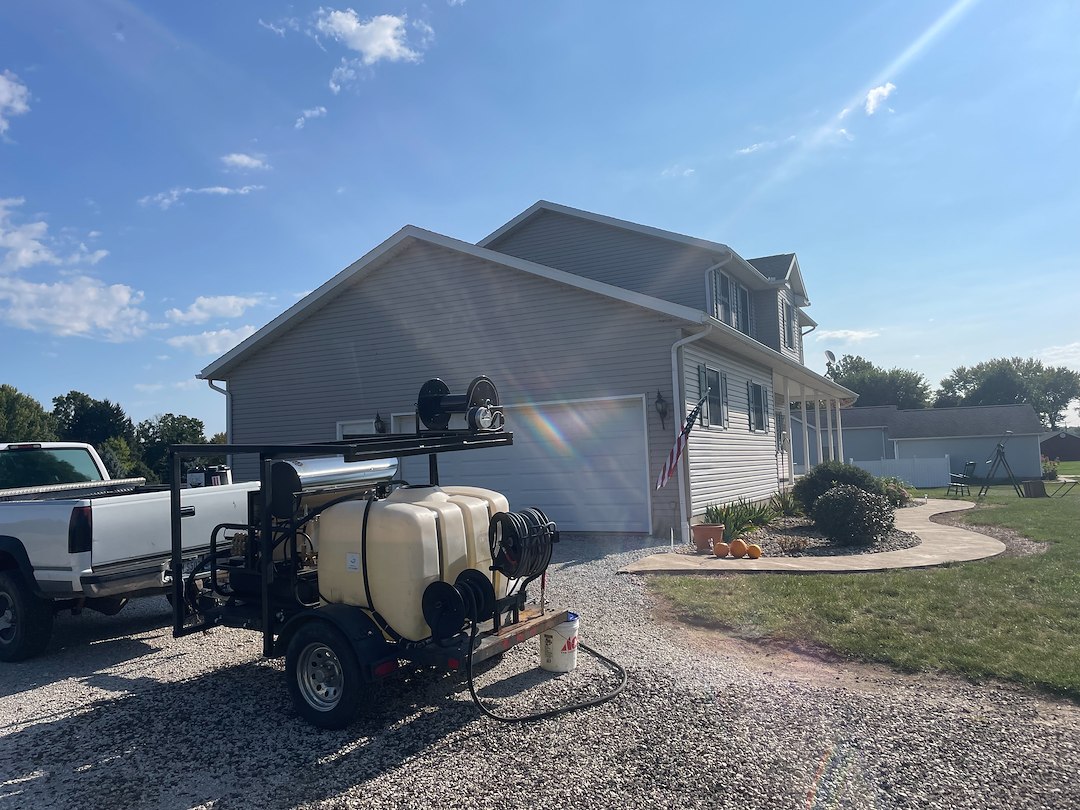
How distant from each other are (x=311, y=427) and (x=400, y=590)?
459 inches

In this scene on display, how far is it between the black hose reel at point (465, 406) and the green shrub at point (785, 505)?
36.0ft

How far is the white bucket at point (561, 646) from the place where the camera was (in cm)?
532

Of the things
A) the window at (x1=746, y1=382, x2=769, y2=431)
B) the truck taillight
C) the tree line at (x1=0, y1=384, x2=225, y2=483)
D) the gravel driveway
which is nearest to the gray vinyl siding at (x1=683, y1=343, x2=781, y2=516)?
the window at (x1=746, y1=382, x2=769, y2=431)

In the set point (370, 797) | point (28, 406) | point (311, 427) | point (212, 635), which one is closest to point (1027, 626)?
point (370, 797)

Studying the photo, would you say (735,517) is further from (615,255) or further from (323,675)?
(323,675)

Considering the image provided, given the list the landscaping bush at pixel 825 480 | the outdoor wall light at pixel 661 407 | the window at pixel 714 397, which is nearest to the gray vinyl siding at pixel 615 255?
the window at pixel 714 397

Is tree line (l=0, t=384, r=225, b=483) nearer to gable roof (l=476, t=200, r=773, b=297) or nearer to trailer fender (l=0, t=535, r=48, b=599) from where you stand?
gable roof (l=476, t=200, r=773, b=297)

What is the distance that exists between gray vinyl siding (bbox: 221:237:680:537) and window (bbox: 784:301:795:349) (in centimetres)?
1033

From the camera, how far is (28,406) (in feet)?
159

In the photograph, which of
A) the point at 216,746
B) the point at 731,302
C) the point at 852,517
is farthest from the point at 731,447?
the point at 216,746

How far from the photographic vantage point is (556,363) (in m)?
12.9

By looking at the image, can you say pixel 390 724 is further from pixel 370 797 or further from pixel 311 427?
pixel 311 427

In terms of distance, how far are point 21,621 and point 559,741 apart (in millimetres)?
4934

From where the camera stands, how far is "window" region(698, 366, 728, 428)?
13.0 metres
